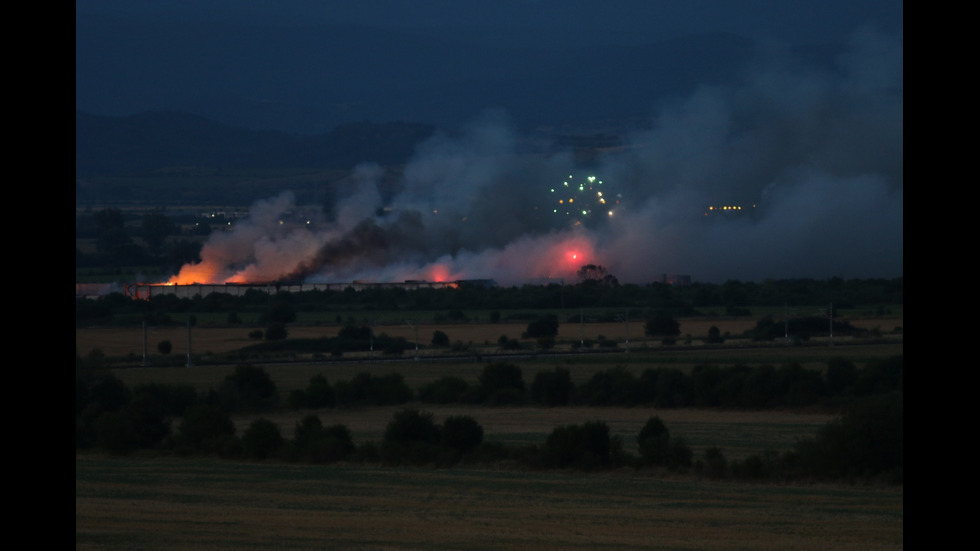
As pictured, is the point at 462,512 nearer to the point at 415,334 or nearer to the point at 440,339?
the point at 440,339

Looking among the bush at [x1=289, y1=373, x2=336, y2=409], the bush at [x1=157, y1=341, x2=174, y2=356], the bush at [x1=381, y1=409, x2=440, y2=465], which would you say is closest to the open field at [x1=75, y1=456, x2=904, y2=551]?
the bush at [x1=381, y1=409, x2=440, y2=465]

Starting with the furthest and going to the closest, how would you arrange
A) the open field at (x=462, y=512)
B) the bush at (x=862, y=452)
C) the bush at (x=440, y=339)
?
the bush at (x=440, y=339) → the bush at (x=862, y=452) → the open field at (x=462, y=512)

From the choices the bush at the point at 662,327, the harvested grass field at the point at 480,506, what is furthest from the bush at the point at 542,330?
the harvested grass field at the point at 480,506

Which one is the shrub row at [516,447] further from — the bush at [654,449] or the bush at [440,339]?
the bush at [440,339]

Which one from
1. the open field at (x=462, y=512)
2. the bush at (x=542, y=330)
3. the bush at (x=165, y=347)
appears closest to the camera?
the open field at (x=462, y=512)
